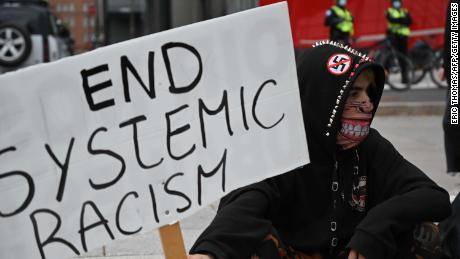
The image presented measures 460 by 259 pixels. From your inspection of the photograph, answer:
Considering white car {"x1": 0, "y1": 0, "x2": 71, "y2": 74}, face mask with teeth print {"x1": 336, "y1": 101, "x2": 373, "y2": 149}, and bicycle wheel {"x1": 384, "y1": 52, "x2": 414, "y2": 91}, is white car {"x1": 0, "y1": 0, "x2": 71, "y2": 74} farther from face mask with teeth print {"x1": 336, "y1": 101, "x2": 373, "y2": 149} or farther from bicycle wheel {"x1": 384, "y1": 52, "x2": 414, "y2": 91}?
face mask with teeth print {"x1": 336, "y1": 101, "x2": 373, "y2": 149}

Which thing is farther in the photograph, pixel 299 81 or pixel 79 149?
pixel 299 81

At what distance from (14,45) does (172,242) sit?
10.3m

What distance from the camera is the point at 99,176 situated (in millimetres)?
2238

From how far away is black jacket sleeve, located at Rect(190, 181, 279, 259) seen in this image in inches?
96.4

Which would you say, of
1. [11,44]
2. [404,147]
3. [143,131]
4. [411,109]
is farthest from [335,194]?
[11,44]

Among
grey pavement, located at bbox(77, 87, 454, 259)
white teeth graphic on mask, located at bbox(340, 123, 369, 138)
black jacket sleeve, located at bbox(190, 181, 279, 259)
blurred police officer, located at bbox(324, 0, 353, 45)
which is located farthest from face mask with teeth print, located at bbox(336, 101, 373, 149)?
blurred police officer, located at bbox(324, 0, 353, 45)

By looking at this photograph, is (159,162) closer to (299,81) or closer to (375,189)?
(299,81)

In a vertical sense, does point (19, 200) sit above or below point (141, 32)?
above

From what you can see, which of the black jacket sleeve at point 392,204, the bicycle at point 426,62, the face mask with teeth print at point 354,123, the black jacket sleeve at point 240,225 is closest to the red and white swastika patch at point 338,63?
the face mask with teeth print at point 354,123

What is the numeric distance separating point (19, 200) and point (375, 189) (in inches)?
49.5

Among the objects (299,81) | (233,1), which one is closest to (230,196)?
(299,81)

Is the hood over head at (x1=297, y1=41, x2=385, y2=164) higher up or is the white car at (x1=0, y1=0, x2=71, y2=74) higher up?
the hood over head at (x1=297, y1=41, x2=385, y2=164)

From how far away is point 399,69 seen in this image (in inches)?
480

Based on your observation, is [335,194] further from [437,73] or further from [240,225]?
[437,73]
